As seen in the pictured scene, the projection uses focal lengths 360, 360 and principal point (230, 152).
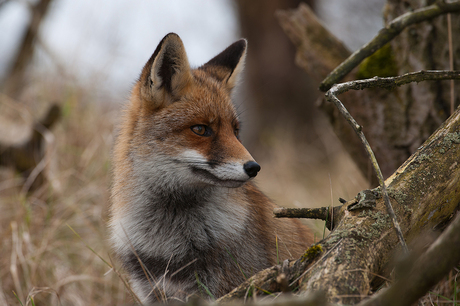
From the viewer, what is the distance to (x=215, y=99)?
11.7 ft

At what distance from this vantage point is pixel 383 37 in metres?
3.36

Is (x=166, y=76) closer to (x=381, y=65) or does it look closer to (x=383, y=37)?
(x=383, y=37)

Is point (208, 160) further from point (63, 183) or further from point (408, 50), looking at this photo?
point (63, 183)

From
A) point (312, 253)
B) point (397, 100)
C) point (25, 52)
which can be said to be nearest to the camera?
point (312, 253)

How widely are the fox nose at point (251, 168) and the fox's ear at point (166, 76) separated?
107 centimetres

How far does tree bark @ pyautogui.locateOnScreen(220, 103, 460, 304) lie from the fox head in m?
1.06

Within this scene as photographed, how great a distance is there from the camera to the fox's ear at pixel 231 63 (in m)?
4.14

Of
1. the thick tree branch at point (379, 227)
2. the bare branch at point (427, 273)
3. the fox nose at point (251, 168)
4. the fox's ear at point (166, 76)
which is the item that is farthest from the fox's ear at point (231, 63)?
the bare branch at point (427, 273)

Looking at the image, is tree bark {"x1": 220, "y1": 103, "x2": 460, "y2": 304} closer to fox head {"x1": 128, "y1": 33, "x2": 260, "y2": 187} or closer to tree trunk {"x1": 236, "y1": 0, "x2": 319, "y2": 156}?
fox head {"x1": 128, "y1": 33, "x2": 260, "y2": 187}

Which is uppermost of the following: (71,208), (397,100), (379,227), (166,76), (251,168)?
(166,76)

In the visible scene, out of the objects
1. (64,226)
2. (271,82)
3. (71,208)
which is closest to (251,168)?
(71,208)

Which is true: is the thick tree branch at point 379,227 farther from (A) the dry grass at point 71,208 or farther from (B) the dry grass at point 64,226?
(B) the dry grass at point 64,226

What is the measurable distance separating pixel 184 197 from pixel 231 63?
1.76m

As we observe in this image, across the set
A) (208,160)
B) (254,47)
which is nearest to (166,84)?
(208,160)
